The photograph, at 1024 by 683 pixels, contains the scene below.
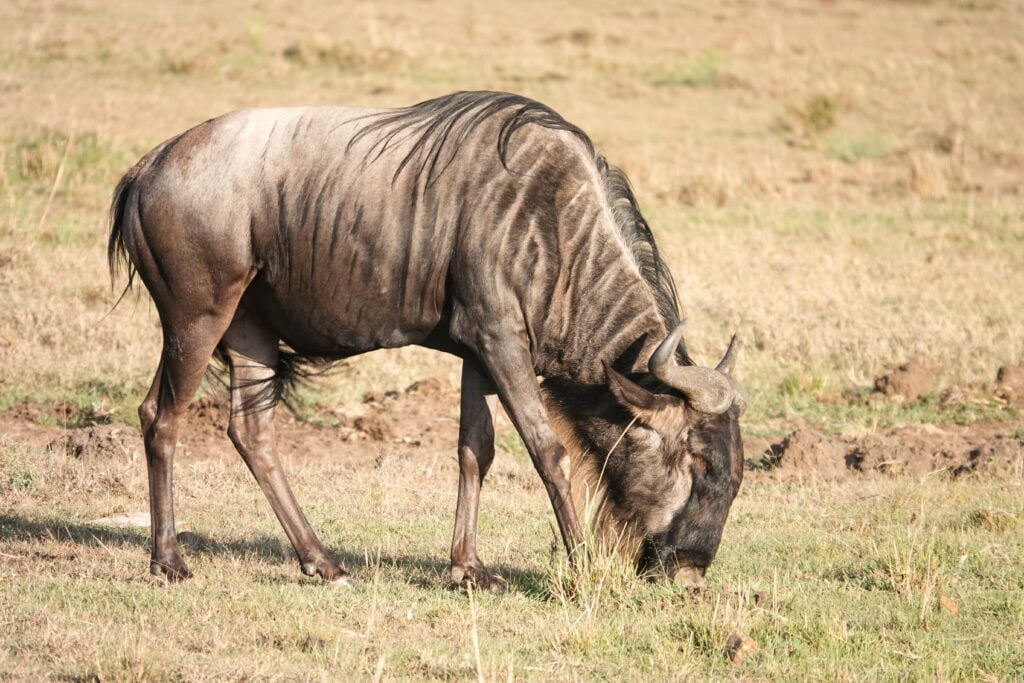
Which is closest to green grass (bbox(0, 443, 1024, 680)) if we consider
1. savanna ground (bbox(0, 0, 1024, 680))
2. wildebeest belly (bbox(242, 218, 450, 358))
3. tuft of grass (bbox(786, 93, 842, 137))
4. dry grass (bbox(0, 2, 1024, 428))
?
savanna ground (bbox(0, 0, 1024, 680))

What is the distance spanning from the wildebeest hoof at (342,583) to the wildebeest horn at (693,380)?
1.51m

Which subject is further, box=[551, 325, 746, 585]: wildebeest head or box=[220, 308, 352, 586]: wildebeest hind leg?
box=[220, 308, 352, 586]: wildebeest hind leg

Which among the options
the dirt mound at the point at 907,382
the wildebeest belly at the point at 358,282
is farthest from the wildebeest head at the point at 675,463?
the dirt mound at the point at 907,382

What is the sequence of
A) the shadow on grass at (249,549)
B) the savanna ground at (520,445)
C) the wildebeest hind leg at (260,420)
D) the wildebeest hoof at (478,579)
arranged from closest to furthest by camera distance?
the savanna ground at (520,445) < the wildebeest hoof at (478,579) < the shadow on grass at (249,549) < the wildebeest hind leg at (260,420)

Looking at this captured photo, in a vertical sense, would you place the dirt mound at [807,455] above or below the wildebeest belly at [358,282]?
below

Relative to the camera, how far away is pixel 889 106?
1942cm

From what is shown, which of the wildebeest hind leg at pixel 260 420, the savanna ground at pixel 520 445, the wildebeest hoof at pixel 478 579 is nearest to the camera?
the savanna ground at pixel 520 445

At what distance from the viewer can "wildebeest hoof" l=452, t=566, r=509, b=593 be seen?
557 cm

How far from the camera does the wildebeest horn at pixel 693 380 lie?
16.7 ft

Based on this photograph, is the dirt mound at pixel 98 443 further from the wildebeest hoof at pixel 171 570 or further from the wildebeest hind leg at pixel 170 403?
the wildebeest hoof at pixel 171 570

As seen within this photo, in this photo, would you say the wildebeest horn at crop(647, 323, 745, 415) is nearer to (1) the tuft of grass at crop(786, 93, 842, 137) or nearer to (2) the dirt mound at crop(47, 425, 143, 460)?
(2) the dirt mound at crop(47, 425, 143, 460)

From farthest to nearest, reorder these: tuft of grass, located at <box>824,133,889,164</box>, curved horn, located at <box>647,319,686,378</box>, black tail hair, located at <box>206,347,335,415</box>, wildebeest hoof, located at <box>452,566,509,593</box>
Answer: tuft of grass, located at <box>824,133,889,164</box> → black tail hair, located at <box>206,347,335,415</box> → wildebeest hoof, located at <box>452,566,509,593</box> → curved horn, located at <box>647,319,686,378</box>

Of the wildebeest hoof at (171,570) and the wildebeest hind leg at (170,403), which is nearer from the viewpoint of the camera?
the wildebeest hoof at (171,570)

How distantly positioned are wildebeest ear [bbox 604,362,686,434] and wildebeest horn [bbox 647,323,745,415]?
0.08 m
